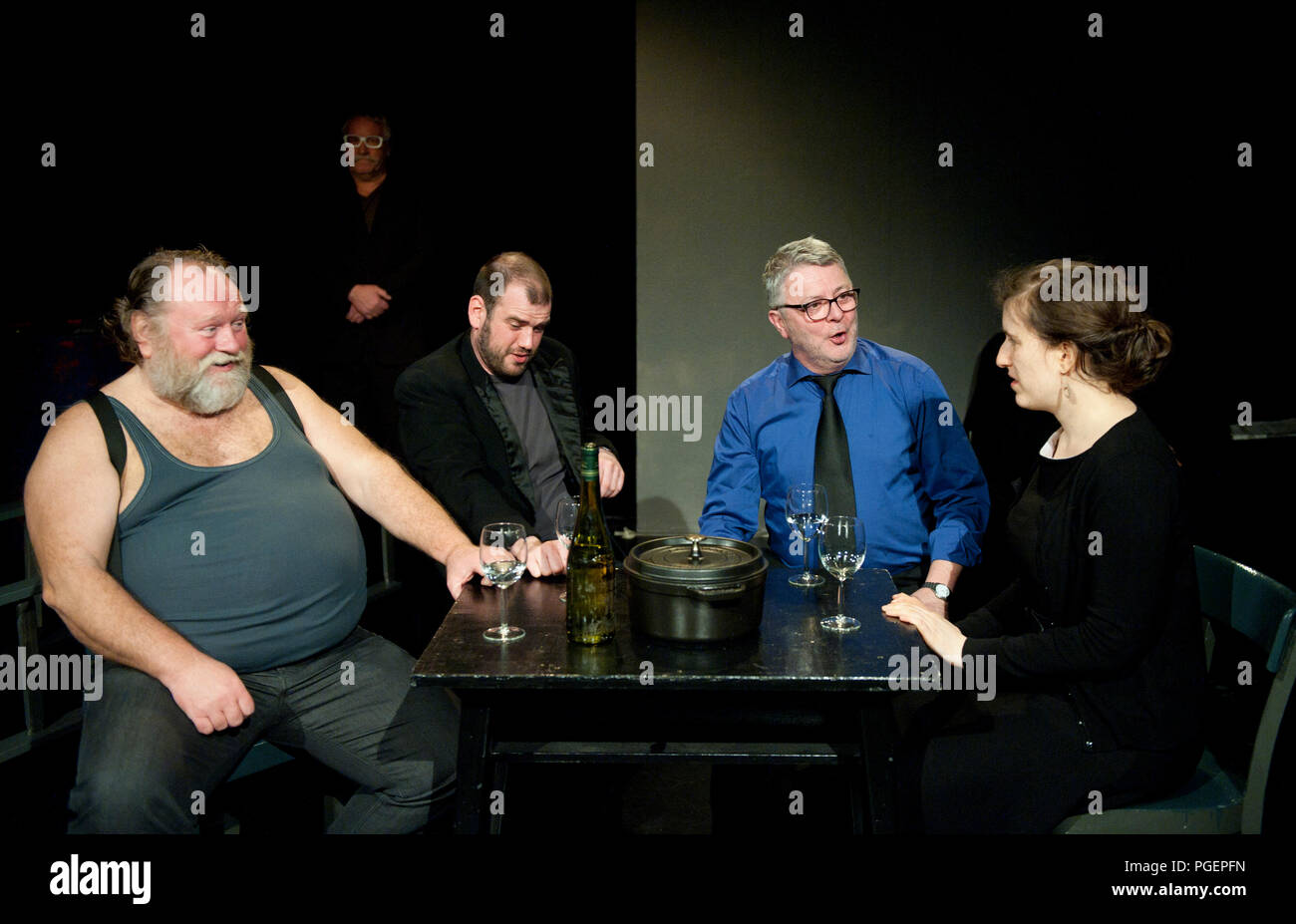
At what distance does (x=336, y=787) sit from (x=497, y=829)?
754 millimetres

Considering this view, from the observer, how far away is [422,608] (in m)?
4.03

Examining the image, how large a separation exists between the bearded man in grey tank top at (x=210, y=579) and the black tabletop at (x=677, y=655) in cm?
37

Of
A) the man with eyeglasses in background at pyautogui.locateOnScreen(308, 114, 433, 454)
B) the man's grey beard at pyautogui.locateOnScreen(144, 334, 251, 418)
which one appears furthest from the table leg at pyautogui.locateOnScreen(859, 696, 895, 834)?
the man with eyeglasses in background at pyautogui.locateOnScreen(308, 114, 433, 454)

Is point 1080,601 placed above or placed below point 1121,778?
above

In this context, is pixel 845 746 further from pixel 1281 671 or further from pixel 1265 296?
pixel 1265 296

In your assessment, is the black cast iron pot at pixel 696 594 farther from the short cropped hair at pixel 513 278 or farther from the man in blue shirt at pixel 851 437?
the short cropped hair at pixel 513 278

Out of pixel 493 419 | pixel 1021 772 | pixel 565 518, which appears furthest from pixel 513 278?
pixel 1021 772

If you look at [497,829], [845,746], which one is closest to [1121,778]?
[845,746]

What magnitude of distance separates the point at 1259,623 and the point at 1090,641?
0.34m

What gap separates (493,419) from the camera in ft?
10.0

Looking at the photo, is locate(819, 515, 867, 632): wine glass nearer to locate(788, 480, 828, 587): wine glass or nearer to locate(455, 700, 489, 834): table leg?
locate(788, 480, 828, 587): wine glass

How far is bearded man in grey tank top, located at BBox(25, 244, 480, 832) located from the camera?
200 centimetres

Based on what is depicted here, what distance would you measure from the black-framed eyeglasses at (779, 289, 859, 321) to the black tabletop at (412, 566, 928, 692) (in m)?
0.91

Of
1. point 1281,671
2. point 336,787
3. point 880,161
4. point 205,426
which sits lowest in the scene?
point 336,787
